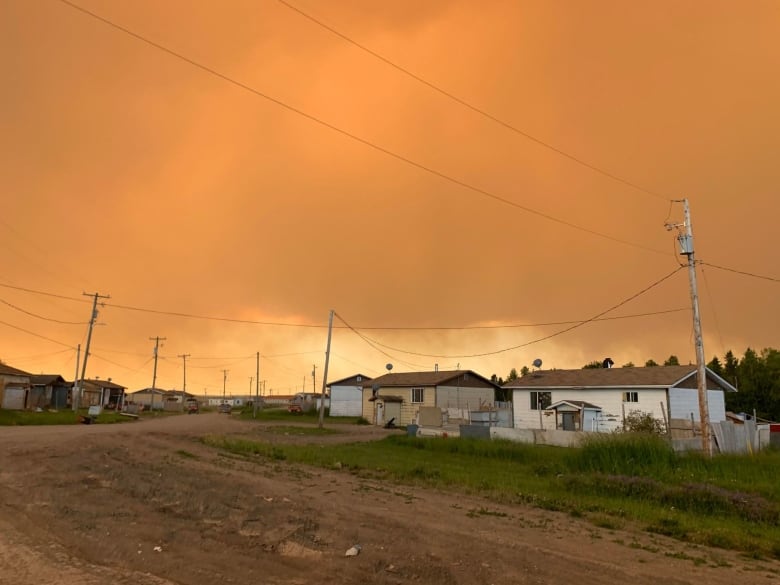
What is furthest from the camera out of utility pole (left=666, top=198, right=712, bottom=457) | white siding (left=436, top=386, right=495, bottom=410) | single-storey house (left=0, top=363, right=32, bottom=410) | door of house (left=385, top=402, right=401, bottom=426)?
door of house (left=385, top=402, right=401, bottom=426)

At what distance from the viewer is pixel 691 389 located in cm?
4247

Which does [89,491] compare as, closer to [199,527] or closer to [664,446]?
[199,527]

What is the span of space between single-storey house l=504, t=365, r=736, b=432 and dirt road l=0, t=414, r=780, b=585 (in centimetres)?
3073

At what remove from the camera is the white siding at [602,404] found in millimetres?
40781

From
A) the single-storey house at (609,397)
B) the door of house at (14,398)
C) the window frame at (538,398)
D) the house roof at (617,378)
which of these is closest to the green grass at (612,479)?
the single-storey house at (609,397)

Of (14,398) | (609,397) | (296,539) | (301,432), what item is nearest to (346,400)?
(301,432)

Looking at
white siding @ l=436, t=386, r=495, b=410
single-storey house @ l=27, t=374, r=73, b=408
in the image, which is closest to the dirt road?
white siding @ l=436, t=386, r=495, b=410

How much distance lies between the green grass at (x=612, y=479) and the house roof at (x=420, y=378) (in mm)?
33519

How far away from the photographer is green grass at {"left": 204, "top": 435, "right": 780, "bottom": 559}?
12148 mm

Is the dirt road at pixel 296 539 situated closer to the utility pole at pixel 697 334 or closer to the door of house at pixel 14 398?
the utility pole at pixel 697 334

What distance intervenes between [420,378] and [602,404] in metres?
25.2

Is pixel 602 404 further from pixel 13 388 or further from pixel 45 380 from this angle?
pixel 45 380

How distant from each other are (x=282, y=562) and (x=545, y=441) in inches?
920

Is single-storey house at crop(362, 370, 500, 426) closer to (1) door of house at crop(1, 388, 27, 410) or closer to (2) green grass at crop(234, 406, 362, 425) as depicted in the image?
(2) green grass at crop(234, 406, 362, 425)
